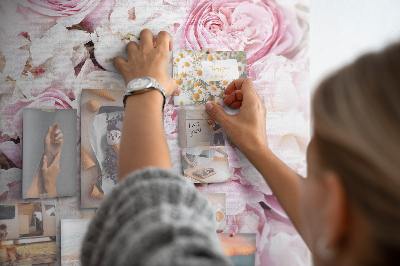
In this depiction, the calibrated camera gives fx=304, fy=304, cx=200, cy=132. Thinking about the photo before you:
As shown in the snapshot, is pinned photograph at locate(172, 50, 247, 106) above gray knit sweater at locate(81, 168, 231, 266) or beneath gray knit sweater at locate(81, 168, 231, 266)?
above

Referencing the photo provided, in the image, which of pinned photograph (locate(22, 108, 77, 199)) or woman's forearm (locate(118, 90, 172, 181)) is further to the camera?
pinned photograph (locate(22, 108, 77, 199))

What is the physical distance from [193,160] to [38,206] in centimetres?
41

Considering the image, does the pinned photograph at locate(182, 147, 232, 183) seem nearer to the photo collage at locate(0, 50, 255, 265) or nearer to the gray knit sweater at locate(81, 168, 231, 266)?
the photo collage at locate(0, 50, 255, 265)

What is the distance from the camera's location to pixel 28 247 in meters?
0.75

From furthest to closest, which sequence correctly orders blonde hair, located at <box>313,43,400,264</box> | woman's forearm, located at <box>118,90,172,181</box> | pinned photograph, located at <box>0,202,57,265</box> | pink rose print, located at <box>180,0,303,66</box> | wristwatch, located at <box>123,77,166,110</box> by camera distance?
pink rose print, located at <box>180,0,303,66</box> < pinned photograph, located at <box>0,202,57,265</box> < wristwatch, located at <box>123,77,166,110</box> < woman's forearm, located at <box>118,90,172,181</box> < blonde hair, located at <box>313,43,400,264</box>

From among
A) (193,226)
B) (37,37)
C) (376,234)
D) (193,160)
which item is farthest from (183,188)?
(37,37)

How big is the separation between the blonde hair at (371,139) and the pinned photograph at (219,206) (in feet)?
1.61

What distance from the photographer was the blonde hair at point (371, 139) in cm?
30

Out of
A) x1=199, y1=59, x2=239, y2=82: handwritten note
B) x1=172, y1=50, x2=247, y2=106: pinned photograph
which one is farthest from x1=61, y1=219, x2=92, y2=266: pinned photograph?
x1=199, y1=59, x2=239, y2=82: handwritten note

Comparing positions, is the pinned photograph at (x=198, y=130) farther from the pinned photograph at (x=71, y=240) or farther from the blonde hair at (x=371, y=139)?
the blonde hair at (x=371, y=139)

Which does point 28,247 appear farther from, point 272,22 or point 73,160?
point 272,22

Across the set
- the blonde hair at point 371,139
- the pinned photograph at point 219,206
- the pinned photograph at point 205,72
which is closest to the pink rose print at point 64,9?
the pinned photograph at point 205,72

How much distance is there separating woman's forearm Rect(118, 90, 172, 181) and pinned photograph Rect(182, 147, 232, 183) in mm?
225

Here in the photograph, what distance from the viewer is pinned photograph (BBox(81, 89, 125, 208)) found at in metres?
0.78
